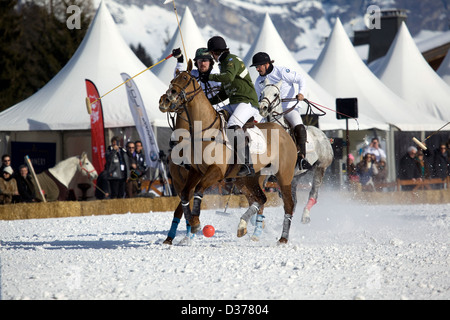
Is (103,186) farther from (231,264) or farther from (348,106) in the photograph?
(231,264)

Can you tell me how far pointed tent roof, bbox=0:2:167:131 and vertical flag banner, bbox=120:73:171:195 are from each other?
1328 millimetres

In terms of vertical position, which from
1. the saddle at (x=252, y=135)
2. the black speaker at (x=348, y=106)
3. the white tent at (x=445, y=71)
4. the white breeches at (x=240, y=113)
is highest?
the white tent at (x=445, y=71)

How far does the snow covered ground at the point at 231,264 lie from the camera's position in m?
6.05

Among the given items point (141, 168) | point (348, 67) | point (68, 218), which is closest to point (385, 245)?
point (68, 218)

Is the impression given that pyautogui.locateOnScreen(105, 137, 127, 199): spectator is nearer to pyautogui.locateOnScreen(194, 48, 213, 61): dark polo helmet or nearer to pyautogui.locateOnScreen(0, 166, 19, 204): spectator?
pyautogui.locateOnScreen(0, 166, 19, 204): spectator

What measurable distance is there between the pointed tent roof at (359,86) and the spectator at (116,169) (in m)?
10.8

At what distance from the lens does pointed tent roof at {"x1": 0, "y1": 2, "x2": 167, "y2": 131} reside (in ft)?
72.6

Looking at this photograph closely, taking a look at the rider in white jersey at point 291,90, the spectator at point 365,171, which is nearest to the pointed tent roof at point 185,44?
the spectator at point 365,171

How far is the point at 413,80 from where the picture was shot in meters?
32.3

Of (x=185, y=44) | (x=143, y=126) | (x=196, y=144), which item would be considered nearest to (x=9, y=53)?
(x=185, y=44)

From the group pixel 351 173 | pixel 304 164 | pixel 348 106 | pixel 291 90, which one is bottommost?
pixel 304 164

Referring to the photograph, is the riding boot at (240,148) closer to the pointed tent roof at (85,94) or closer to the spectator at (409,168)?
the pointed tent roof at (85,94)

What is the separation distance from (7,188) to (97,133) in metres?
4.30

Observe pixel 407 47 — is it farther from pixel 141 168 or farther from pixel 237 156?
pixel 237 156
